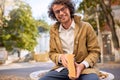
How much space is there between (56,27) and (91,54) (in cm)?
22

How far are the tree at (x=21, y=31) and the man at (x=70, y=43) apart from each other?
2.62 ft

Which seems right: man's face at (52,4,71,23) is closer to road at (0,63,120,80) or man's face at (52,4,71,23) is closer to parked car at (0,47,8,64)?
road at (0,63,120,80)

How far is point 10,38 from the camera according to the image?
189cm

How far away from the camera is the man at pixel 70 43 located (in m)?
1.02

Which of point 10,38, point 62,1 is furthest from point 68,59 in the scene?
point 10,38

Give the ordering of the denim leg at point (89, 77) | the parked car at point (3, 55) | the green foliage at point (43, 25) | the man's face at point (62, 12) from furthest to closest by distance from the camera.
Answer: the parked car at point (3, 55) < the green foliage at point (43, 25) < the man's face at point (62, 12) < the denim leg at point (89, 77)

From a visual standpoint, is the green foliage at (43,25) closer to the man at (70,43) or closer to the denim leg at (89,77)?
the man at (70,43)

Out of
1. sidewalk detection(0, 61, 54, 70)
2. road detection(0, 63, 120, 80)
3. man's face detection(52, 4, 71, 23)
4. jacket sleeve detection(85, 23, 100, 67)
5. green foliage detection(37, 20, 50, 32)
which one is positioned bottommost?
road detection(0, 63, 120, 80)

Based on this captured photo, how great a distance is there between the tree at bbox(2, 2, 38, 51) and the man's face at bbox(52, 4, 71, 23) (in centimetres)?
82

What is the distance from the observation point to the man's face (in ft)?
3.49

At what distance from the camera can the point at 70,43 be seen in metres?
1.08

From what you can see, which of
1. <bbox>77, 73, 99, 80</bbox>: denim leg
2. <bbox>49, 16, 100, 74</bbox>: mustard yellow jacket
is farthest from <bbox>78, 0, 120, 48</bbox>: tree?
<bbox>77, 73, 99, 80</bbox>: denim leg

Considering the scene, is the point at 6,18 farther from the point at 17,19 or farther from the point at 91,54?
the point at 91,54

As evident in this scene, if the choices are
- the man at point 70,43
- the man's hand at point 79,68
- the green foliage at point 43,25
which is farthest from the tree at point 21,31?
the man's hand at point 79,68
